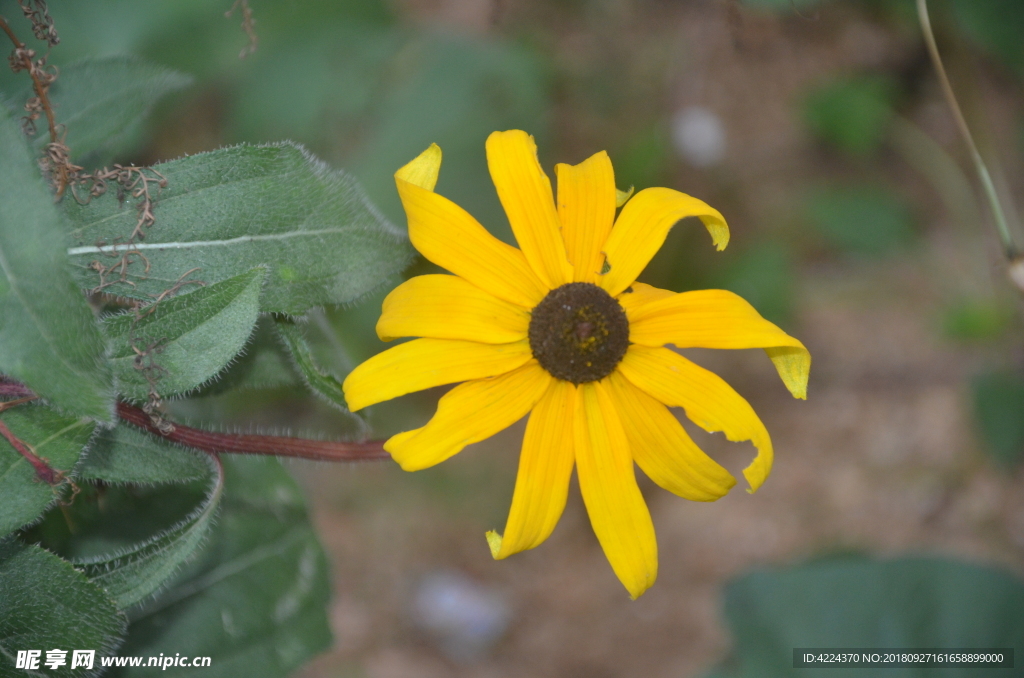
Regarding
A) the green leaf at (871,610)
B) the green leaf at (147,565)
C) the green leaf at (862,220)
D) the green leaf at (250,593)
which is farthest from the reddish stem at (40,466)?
the green leaf at (862,220)

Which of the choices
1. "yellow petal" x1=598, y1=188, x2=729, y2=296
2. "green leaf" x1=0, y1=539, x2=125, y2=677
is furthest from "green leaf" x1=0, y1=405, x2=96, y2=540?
"yellow petal" x1=598, y1=188, x2=729, y2=296

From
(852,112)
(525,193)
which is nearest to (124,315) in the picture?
(525,193)

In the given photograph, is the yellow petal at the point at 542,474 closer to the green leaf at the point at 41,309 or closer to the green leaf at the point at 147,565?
the green leaf at the point at 147,565

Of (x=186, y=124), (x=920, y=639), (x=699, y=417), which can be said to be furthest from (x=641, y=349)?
(x=186, y=124)

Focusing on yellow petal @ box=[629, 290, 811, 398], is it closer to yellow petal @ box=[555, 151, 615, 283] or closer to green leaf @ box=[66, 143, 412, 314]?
yellow petal @ box=[555, 151, 615, 283]

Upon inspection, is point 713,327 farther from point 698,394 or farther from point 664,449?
point 664,449

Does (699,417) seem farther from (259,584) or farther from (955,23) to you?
(955,23)
